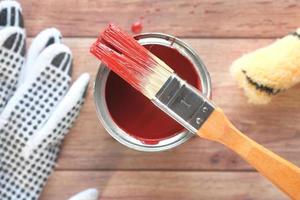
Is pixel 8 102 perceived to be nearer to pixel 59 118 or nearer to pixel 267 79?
pixel 59 118

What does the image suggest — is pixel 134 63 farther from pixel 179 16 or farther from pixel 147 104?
pixel 179 16

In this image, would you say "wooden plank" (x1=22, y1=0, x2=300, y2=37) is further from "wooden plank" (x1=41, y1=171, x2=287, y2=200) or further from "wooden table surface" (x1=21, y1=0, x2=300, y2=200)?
"wooden plank" (x1=41, y1=171, x2=287, y2=200)

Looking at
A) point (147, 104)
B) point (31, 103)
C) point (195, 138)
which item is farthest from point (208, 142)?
point (31, 103)

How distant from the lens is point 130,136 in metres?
0.76

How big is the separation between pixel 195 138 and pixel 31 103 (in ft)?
0.87

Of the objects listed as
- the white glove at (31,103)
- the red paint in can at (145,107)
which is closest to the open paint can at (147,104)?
the red paint in can at (145,107)

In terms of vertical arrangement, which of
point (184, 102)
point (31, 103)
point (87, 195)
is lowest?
point (87, 195)

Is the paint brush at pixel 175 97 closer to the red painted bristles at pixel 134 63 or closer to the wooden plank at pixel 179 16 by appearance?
the red painted bristles at pixel 134 63

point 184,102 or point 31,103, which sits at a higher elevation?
point 184,102

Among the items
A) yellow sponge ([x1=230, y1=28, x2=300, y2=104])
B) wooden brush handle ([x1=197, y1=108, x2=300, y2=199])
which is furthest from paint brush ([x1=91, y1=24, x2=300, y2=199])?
yellow sponge ([x1=230, y1=28, x2=300, y2=104])

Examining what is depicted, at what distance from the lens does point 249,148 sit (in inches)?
28.0

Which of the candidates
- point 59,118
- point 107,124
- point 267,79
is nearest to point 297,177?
point 267,79

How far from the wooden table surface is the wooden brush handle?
0.15 metres

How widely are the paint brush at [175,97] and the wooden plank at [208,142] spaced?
153 millimetres
